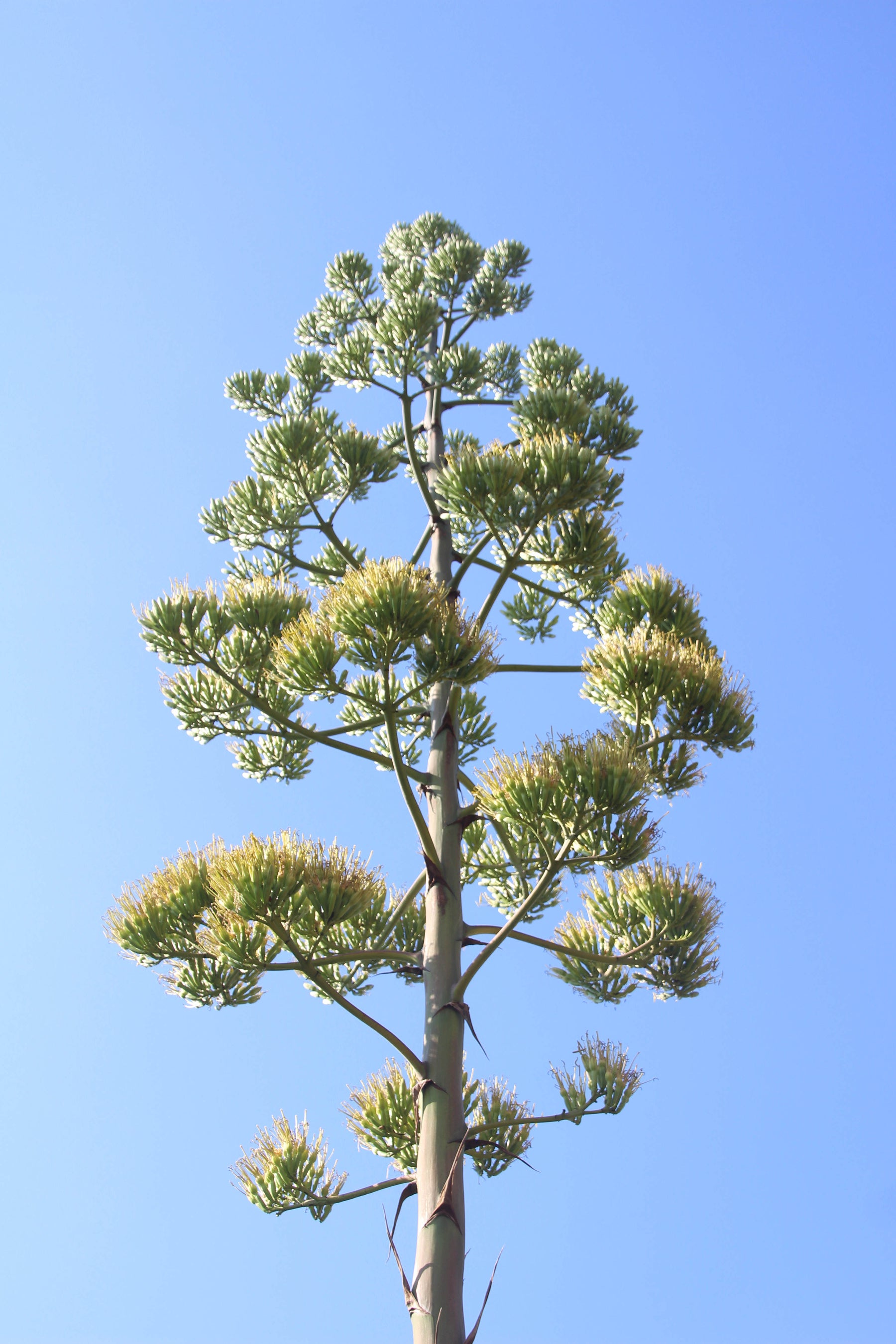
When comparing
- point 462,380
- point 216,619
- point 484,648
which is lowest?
point 484,648

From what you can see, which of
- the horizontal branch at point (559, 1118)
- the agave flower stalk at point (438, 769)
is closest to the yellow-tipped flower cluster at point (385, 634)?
the agave flower stalk at point (438, 769)

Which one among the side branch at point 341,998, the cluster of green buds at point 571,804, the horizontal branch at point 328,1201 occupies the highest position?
the cluster of green buds at point 571,804

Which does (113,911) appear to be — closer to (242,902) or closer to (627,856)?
(242,902)

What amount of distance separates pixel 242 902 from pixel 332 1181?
164 centimetres

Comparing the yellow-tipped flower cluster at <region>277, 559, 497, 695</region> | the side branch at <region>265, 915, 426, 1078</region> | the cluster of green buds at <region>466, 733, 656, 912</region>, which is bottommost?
the side branch at <region>265, 915, 426, 1078</region>

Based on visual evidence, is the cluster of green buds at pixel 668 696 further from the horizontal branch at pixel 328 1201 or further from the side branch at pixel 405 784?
the horizontal branch at pixel 328 1201

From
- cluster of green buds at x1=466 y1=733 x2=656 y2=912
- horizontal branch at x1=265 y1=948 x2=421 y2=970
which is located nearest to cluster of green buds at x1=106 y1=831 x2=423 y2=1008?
horizontal branch at x1=265 y1=948 x2=421 y2=970

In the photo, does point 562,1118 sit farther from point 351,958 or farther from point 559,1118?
point 351,958

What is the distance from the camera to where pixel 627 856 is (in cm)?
511

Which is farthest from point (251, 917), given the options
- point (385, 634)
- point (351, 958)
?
point (385, 634)

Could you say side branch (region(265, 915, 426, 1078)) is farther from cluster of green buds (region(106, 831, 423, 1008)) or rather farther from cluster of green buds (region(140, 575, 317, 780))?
cluster of green buds (region(140, 575, 317, 780))

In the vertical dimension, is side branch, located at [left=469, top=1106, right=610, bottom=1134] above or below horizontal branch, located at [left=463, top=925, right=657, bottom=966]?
below

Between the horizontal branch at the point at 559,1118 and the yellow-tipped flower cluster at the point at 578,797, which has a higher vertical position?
the yellow-tipped flower cluster at the point at 578,797

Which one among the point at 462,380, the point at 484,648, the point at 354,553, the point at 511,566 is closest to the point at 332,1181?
the point at 484,648
